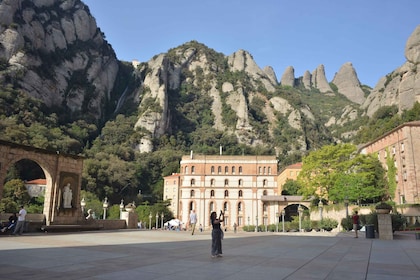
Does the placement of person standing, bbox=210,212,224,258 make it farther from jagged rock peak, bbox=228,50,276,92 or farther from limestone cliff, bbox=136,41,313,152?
jagged rock peak, bbox=228,50,276,92

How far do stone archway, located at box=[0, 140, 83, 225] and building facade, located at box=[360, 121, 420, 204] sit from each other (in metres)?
46.2

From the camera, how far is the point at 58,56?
4444 inches

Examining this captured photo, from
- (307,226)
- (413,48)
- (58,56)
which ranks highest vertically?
(58,56)

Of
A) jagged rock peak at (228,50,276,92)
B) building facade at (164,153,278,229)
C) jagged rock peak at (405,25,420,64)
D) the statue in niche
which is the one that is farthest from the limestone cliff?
the statue in niche

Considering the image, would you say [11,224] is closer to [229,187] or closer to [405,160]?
[405,160]

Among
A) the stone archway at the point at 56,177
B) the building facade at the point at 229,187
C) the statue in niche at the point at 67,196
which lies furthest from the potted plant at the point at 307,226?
the statue in niche at the point at 67,196

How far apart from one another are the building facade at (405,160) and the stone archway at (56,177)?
1819 inches

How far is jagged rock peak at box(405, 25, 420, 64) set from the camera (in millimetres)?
87075

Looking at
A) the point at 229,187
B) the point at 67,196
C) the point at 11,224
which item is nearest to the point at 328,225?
the point at 67,196

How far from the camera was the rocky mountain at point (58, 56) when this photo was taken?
9438 centimetres

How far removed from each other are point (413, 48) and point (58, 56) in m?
107

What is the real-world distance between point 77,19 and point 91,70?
21.3 m

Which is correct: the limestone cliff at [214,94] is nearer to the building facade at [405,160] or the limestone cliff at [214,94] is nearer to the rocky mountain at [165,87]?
the rocky mountain at [165,87]

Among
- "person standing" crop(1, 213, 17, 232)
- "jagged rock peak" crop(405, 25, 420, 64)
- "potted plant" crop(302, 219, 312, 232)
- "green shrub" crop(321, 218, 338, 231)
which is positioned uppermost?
"jagged rock peak" crop(405, 25, 420, 64)
